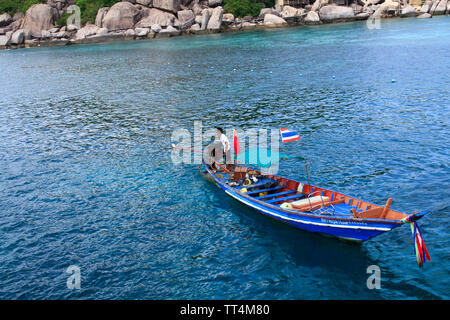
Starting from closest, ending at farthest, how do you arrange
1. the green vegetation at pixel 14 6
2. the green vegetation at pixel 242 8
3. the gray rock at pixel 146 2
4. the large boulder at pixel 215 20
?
1. the large boulder at pixel 215 20
2. the gray rock at pixel 146 2
3. the green vegetation at pixel 242 8
4. the green vegetation at pixel 14 6

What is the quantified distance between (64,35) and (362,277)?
131670 millimetres

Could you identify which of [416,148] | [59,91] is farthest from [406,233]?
[59,91]

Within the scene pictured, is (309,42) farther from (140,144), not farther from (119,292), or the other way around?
(119,292)

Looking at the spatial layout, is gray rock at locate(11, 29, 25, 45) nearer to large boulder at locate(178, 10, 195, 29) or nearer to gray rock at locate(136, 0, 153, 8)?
gray rock at locate(136, 0, 153, 8)

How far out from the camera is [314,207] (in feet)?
64.2

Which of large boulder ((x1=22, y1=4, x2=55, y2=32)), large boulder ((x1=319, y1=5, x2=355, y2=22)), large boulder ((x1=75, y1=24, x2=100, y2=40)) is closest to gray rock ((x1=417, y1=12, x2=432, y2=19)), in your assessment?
large boulder ((x1=319, y1=5, x2=355, y2=22))

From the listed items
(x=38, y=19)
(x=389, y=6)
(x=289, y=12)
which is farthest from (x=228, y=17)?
(x=38, y=19)

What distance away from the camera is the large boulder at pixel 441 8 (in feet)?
368

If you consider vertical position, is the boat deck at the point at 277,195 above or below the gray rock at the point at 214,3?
below

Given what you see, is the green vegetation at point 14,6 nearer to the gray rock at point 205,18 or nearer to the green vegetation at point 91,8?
the green vegetation at point 91,8

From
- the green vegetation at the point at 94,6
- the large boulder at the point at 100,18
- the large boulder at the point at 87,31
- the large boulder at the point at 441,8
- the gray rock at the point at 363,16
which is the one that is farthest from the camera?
the large boulder at the point at 100,18

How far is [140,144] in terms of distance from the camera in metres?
33.4

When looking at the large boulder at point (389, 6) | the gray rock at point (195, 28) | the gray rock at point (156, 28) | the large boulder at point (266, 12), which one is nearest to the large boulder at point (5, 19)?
the gray rock at point (156, 28)

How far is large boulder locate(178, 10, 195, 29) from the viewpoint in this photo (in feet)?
406
